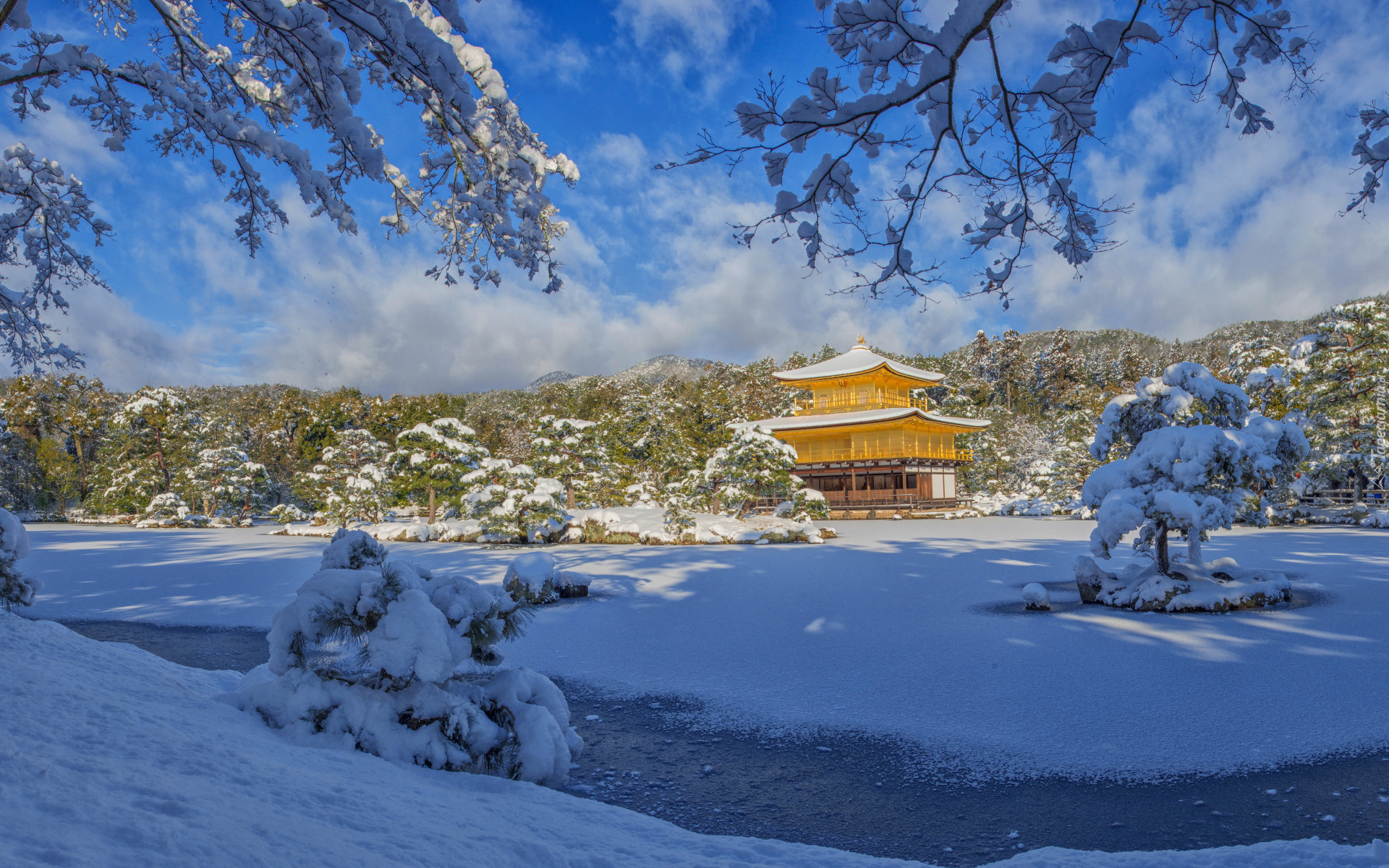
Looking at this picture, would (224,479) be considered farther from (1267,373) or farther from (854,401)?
(1267,373)

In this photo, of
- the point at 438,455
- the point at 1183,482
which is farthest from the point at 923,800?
the point at 438,455

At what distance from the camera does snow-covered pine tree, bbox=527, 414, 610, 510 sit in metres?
17.4

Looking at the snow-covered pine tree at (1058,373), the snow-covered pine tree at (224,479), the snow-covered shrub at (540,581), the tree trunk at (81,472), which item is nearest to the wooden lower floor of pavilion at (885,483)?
the snow-covered shrub at (540,581)

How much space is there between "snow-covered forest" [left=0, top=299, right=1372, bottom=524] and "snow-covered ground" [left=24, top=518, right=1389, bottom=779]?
6301 millimetres

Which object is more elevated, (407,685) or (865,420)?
(865,420)

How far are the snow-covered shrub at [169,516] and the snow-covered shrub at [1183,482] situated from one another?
2655 cm

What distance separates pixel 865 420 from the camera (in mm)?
23047

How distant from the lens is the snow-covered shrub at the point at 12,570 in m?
3.45

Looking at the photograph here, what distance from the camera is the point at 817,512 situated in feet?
52.9

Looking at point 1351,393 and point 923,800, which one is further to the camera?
point 1351,393

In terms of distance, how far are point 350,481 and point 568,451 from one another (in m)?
5.86

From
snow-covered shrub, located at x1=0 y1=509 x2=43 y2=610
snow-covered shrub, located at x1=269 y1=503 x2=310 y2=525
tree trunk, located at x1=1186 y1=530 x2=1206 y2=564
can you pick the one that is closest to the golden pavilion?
tree trunk, located at x1=1186 y1=530 x2=1206 y2=564

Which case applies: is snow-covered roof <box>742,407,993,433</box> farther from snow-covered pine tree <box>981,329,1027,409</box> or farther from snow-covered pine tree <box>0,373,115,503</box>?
snow-covered pine tree <box>0,373,115,503</box>

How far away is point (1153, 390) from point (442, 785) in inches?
299
